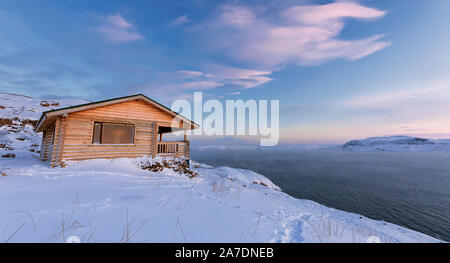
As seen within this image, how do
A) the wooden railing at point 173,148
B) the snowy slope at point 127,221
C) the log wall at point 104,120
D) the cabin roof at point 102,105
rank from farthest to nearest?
the wooden railing at point 173,148, the log wall at point 104,120, the cabin roof at point 102,105, the snowy slope at point 127,221

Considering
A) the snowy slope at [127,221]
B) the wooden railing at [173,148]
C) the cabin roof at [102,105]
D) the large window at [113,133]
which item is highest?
the cabin roof at [102,105]

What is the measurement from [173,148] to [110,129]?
4.87 metres

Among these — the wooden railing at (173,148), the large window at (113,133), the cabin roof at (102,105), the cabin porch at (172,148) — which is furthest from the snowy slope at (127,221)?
the wooden railing at (173,148)

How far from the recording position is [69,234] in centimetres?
259

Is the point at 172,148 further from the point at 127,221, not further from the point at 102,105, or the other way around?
the point at 127,221

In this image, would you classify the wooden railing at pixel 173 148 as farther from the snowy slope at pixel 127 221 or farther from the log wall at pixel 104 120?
the snowy slope at pixel 127 221

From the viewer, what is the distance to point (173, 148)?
14.4 meters

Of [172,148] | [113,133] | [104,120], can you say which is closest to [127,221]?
[104,120]

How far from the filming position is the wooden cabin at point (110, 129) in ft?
31.0
